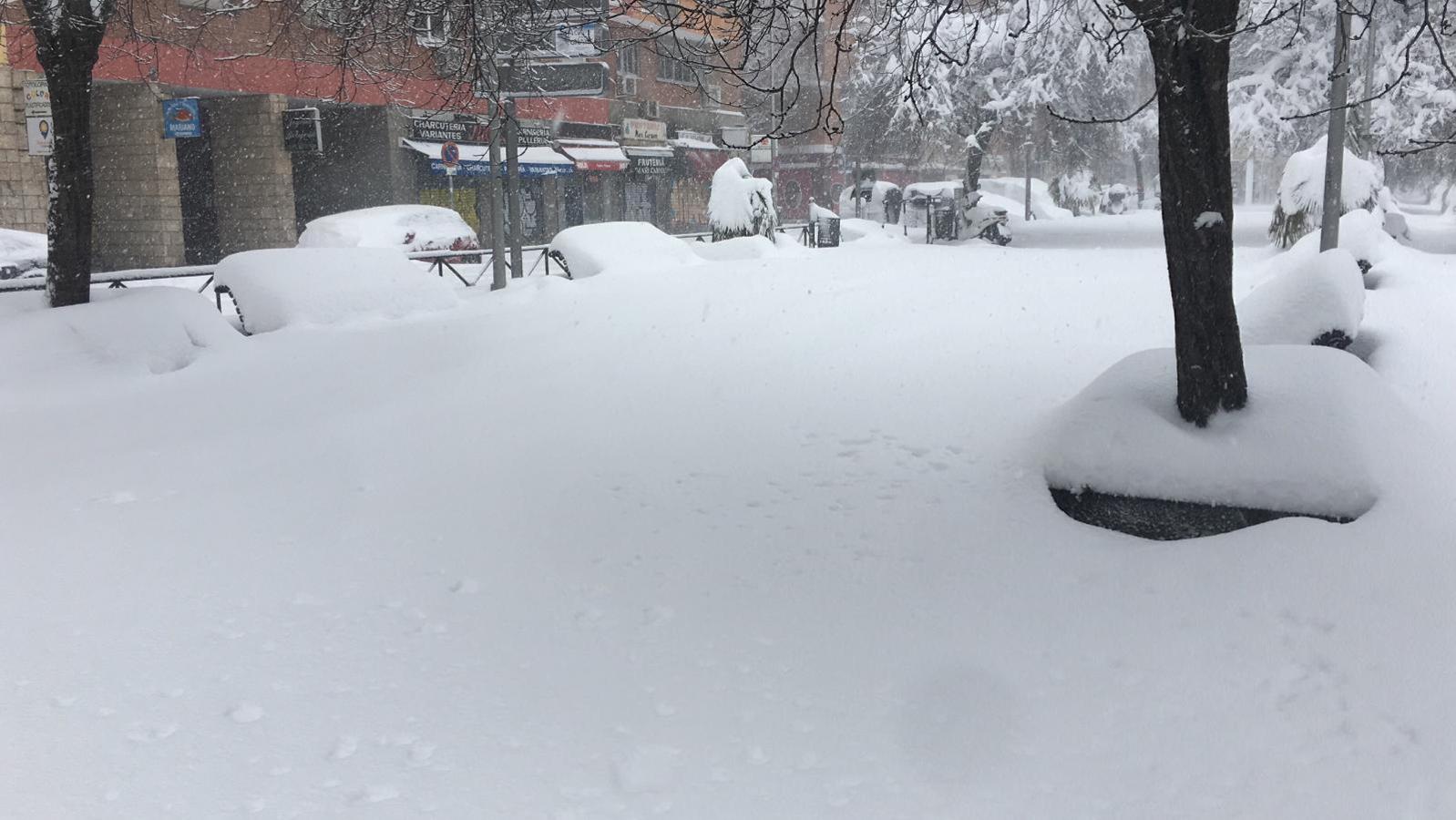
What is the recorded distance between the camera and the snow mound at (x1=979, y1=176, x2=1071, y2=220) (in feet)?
176

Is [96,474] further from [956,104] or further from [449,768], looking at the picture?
[956,104]

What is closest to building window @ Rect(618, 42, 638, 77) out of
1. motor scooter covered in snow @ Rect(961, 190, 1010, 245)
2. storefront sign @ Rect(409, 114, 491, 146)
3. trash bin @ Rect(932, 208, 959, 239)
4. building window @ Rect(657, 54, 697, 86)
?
building window @ Rect(657, 54, 697, 86)

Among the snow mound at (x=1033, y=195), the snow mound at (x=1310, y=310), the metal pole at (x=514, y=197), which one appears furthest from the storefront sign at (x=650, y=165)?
the snow mound at (x=1310, y=310)

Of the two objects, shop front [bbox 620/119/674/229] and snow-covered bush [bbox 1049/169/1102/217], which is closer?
shop front [bbox 620/119/674/229]

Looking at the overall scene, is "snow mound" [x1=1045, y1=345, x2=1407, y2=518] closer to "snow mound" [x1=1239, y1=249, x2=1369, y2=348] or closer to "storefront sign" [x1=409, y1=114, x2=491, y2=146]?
"snow mound" [x1=1239, y1=249, x2=1369, y2=348]

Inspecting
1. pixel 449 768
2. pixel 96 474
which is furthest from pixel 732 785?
pixel 96 474

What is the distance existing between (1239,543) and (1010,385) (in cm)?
346

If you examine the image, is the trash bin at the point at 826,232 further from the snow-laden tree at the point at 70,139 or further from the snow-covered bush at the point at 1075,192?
the snow-covered bush at the point at 1075,192

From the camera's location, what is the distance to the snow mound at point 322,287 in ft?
36.9

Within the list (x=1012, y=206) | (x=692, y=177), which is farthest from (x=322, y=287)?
(x=1012, y=206)

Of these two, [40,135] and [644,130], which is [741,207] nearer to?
[40,135]

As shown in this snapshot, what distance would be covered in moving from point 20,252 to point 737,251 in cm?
1156

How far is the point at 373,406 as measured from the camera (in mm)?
8492

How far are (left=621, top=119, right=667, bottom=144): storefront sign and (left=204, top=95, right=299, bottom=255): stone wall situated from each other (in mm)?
12937
